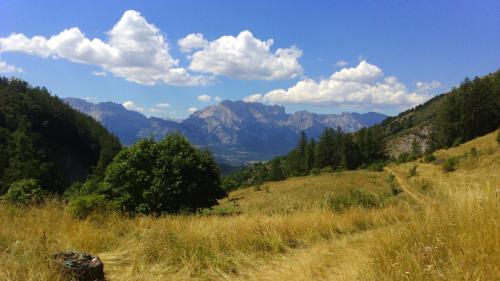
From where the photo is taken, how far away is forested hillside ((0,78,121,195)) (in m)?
91.3

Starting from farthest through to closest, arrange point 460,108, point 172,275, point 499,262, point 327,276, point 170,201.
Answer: point 460,108 < point 170,201 < point 172,275 < point 327,276 < point 499,262

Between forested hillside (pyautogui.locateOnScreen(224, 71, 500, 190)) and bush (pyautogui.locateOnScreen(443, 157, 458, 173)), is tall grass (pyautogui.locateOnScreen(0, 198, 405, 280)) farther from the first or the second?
bush (pyautogui.locateOnScreen(443, 157, 458, 173))

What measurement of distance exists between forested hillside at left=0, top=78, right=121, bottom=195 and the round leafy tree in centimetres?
6379

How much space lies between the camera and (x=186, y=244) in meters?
6.36

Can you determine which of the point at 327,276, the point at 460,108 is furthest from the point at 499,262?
the point at 460,108

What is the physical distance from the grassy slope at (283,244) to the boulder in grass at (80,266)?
0.58 ft

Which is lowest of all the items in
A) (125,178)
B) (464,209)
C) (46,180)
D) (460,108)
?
(46,180)

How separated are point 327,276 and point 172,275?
2.00m

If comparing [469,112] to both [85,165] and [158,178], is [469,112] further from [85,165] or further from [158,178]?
[85,165]

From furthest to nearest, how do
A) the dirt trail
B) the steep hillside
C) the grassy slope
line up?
1. the steep hillside
2. the dirt trail
3. the grassy slope

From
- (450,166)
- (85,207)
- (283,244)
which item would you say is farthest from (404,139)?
(283,244)

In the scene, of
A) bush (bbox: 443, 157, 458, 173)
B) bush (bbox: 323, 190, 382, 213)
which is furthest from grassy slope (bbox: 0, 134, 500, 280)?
bush (bbox: 443, 157, 458, 173)

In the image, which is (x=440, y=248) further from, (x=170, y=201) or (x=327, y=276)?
(x=170, y=201)

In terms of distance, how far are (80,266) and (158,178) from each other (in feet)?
68.9
